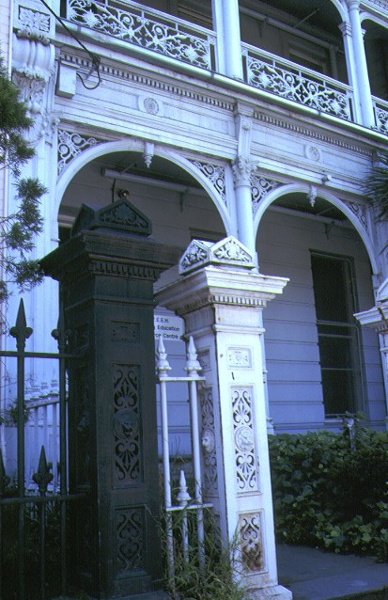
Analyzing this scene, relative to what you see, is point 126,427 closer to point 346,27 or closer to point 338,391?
point 346,27

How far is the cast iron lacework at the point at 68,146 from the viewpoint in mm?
7195

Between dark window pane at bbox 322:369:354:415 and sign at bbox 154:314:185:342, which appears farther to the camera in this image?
dark window pane at bbox 322:369:354:415

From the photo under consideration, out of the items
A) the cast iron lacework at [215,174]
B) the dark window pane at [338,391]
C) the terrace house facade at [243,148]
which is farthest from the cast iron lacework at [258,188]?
the dark window pane at [338,391]

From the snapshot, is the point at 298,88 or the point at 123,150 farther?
the point at 298,88

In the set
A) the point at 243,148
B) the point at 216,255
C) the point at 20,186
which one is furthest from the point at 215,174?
the point at 20,186

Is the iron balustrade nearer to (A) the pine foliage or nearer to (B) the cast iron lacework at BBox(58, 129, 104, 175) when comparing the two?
(A) the pine foliage

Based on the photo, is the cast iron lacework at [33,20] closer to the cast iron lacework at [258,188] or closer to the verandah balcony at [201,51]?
the verandah balcony at [201,51]

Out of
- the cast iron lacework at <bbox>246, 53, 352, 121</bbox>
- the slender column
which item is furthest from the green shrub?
the cast iron lacework at <bbox>246, 53, 352, 121</bbox>

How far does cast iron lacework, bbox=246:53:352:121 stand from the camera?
933 cm

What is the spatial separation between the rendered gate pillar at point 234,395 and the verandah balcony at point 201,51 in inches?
182

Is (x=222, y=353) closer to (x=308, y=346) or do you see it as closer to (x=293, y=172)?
(x=293, y=172)

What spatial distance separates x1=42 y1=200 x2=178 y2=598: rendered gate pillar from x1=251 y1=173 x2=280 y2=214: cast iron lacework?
18.6 ft

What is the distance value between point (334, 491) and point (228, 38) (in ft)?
20.1

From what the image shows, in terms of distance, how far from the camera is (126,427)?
10.6ft
